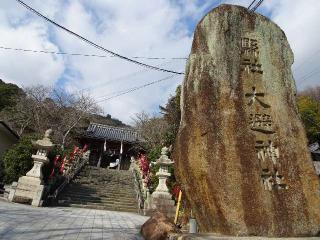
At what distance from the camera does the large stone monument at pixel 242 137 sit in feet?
17.1

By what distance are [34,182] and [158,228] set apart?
9621 millimetres

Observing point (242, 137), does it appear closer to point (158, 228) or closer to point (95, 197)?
point (158, 228)

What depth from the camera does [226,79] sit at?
597 centimetres

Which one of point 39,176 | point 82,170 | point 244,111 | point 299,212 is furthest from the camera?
point 82,170

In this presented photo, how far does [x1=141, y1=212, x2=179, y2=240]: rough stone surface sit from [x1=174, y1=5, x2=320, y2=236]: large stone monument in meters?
1.17

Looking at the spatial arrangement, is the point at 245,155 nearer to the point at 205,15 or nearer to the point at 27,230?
the point at 205,15

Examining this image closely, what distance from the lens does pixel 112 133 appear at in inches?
1813

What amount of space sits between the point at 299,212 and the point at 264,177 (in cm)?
81

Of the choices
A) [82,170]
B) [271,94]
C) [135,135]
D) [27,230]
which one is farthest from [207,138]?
[135,135]

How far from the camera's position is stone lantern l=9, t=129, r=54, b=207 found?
→ 558 inches

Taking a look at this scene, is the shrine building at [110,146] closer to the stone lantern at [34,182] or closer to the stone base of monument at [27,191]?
the stone lantern at [34,182]

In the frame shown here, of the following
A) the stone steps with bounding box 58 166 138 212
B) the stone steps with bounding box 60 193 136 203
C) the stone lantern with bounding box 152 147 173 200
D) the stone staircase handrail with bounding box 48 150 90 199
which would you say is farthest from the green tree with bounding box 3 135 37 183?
the stone lantern with bounding box 152 147 173 200

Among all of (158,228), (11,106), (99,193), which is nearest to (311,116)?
(99,193)

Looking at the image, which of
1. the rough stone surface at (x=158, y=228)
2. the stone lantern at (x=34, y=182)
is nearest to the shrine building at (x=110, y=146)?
the stone lantern at (x=34, y=182)
